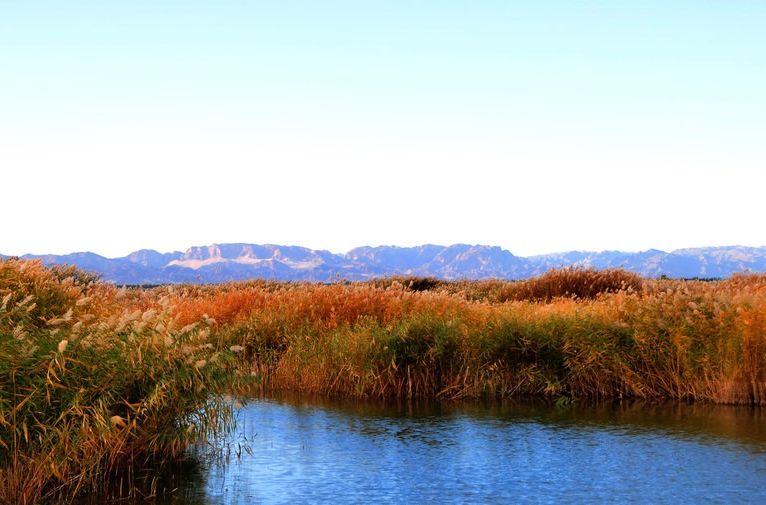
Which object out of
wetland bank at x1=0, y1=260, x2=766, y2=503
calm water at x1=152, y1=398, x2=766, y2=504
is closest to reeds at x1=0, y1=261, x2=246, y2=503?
wetland bank at x1=0, y1=260, x2=766, y2=503

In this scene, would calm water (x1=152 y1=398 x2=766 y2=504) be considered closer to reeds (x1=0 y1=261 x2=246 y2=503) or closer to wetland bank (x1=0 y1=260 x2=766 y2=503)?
wetland bank (x1=0 y1=260 x2=766 y2=503)

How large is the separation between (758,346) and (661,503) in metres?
7.18

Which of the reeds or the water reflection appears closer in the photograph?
the reeds

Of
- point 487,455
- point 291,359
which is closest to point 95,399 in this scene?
Answer: point 487,455

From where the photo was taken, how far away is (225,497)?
1103 centimetres

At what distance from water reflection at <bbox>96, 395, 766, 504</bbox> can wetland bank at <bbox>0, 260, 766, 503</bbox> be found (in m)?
0.37

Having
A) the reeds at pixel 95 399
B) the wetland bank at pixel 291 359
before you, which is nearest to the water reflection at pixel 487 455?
the wetland bank at pixel 291 359

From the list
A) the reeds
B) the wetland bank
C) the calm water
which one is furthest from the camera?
the calm water

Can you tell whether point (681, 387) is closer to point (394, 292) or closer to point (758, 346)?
point (758, 346)

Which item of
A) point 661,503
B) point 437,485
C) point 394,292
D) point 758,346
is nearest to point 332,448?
point 437,485

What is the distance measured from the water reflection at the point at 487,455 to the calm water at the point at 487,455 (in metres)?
0.02

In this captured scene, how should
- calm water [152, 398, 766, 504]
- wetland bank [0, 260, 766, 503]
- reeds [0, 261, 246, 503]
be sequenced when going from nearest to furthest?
reeds [0, 261, 246, 503] → wetland bank [0, 260, 766, 503] → calm water [152, 398, 766, 504]

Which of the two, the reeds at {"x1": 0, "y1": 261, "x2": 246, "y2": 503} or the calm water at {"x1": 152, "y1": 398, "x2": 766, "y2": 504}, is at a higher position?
the reeds at {"x1": 0, "y1": 261, "x2": 246, "y2": 503}

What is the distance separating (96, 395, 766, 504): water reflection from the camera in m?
11.1
